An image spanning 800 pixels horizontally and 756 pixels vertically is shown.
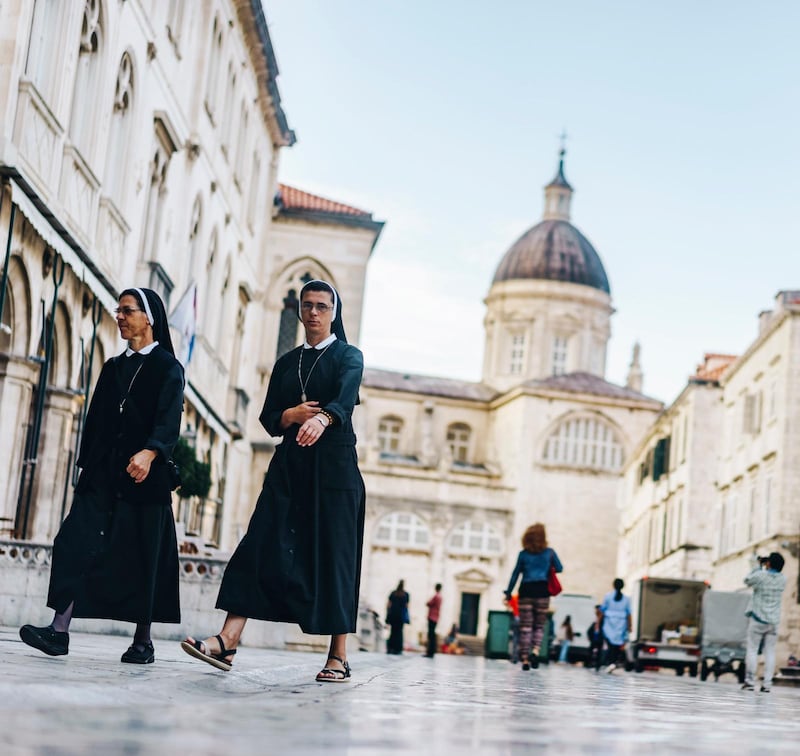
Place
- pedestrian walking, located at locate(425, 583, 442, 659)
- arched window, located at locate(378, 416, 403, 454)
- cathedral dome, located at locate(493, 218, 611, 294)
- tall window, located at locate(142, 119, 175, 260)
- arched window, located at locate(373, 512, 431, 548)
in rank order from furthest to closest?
1. cathedral dome, located at locate(493, 218, 611, 294)
2. arched window, located at locate(378, 416, 403, 454)
3. arched window, located at locate(373, 512, 431, 548)
4. pedestrian walking, located at locate(425, 583, 442, 659)
5. tall window, located at locate(142, 119, 175, 260)

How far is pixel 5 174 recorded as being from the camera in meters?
17.3

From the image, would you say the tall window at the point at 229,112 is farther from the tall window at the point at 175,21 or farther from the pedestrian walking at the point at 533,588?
the pedestrian walking at the point at 533,588

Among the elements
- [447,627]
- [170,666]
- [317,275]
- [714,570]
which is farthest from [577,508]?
[170,666]

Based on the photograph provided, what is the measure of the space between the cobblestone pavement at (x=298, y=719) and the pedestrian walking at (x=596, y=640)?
2231 centimetres

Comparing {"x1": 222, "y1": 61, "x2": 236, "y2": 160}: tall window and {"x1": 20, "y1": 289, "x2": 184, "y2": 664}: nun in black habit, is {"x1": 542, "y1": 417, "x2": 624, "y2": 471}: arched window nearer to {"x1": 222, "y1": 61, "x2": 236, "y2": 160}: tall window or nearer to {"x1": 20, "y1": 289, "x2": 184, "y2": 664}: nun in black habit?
{"x1": 222, "y1": 61, "x2": 236, "y2": 160}: tall window

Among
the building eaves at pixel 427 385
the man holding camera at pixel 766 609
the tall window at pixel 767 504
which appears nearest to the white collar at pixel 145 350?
the man holding camera at pixel 766 609

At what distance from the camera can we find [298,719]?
5488 mm

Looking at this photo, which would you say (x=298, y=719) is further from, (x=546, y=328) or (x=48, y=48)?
(x=546, y=328)

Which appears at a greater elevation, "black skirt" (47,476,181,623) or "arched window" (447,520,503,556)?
"arched window" (447,520,503,556)

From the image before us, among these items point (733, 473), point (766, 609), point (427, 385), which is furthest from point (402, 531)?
point (766, 609)

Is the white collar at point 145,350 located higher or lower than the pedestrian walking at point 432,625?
higher

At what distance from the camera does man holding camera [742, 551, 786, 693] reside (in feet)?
63.3

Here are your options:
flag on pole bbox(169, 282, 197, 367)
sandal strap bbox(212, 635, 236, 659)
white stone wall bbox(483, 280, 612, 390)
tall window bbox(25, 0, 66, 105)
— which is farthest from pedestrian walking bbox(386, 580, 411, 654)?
white stone wall bbox(483, 280, 612, 390)

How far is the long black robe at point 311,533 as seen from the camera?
26.1 ft
